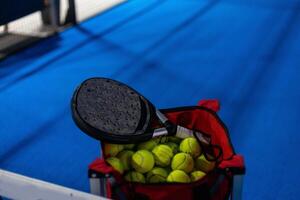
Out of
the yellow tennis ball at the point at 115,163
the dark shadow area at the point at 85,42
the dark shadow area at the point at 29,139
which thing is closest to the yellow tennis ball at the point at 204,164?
the yellow tennis ball at the point at 115,163

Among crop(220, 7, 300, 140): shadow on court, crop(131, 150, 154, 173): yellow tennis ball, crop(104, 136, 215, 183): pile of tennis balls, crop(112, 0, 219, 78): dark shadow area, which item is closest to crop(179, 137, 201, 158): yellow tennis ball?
crop(104, 136, 215, 183): pile of tennis balls

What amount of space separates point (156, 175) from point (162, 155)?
64 millimetres

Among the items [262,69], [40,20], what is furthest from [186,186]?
[40,20]

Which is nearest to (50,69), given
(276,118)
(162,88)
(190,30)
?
(162,88)

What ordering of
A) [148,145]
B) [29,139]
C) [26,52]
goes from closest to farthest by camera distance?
[148,145]
[29,139]
[26,52]

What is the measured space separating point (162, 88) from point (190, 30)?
1368mm

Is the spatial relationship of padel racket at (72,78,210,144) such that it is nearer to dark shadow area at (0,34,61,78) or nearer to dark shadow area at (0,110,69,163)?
dark shadow area at (0,110,69,163)

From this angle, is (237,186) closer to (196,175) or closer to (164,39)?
(196,175)

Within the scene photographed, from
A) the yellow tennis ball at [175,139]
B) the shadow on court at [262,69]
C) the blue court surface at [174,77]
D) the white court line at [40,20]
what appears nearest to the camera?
the yellow tennis ball at [175,139]

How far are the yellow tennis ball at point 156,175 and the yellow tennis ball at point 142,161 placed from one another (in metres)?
0.01

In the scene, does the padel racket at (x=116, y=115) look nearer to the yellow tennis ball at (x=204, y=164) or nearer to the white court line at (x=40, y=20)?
the yellow tennis ball at (x=204, y=164)

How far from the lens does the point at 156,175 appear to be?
1214mm

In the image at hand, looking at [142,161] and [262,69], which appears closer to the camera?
[142,161]

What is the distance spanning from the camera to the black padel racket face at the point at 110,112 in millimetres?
1099
